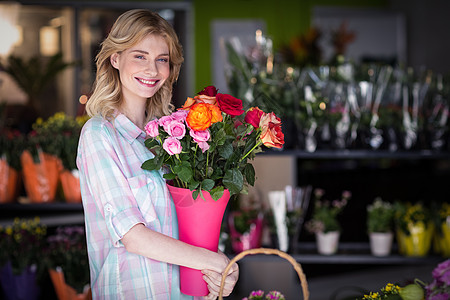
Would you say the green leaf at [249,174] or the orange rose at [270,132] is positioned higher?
the orange rose at [270,132]

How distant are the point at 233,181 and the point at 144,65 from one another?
461 millimetres

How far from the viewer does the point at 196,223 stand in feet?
4.64

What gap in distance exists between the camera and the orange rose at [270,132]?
1319mm

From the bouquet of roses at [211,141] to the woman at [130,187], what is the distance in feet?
0.38

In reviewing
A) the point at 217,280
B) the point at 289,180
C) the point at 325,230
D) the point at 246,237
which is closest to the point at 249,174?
the point at 217,280

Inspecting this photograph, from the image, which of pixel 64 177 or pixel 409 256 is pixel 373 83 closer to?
pixel 409 256

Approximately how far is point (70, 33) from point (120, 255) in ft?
11.4

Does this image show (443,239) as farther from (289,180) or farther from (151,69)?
(151,69)

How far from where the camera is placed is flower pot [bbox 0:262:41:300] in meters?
2.68

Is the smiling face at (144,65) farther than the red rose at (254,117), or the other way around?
the smiling face at (144,65)

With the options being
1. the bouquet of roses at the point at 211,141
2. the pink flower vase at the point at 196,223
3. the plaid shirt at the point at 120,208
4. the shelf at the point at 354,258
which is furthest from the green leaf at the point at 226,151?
the shelf at the point at 354,258

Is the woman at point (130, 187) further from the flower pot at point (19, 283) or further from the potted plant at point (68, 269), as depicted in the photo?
the flower pot at point (19, 283)

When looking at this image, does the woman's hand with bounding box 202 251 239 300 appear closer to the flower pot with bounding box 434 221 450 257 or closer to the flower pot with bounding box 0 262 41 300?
the flower pot with bounding box 0 262 41 300

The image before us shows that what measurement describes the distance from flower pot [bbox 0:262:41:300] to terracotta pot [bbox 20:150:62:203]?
0.38 m
